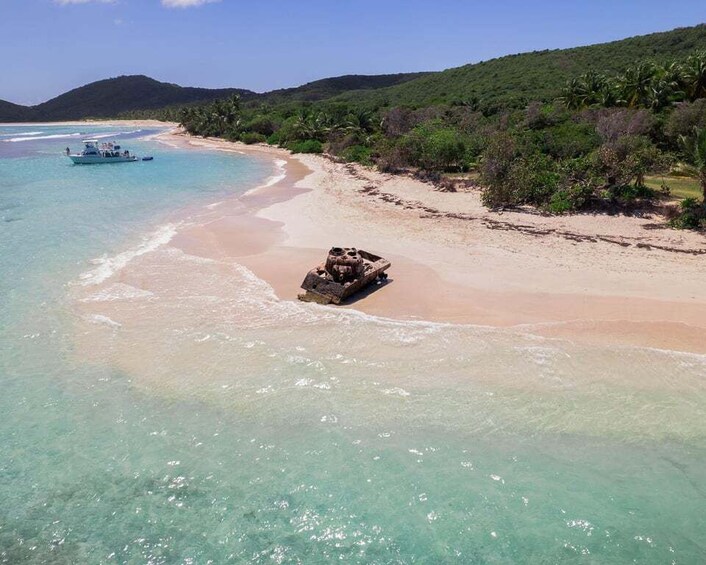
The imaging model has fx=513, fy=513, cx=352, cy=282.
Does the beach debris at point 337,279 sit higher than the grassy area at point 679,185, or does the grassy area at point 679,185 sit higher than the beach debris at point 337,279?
the grassy area at point 679,185

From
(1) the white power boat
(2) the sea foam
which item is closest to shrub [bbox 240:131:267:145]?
(1) the white power boat

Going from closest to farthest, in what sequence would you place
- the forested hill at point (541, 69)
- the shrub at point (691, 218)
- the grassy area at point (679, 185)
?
1. the shrub at point (691, 218)
2. the grassy area at point (679, 185)
3. the forested hill at point (541, 69)

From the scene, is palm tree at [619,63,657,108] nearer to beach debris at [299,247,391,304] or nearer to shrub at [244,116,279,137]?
beach debris at [299,247,391,304]

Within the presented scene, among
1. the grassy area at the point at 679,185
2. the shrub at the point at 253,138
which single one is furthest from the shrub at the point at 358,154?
the shrub at the point at 253,138

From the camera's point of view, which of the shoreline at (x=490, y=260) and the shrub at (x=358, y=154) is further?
the shrub at (x=358, y=154)

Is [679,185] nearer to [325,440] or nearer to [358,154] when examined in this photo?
[358,154]

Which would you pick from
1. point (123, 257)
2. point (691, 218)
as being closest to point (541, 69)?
point (691, 218)

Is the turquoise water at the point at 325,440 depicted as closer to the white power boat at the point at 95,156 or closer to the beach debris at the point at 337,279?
the beach debris at the point at 337,279
